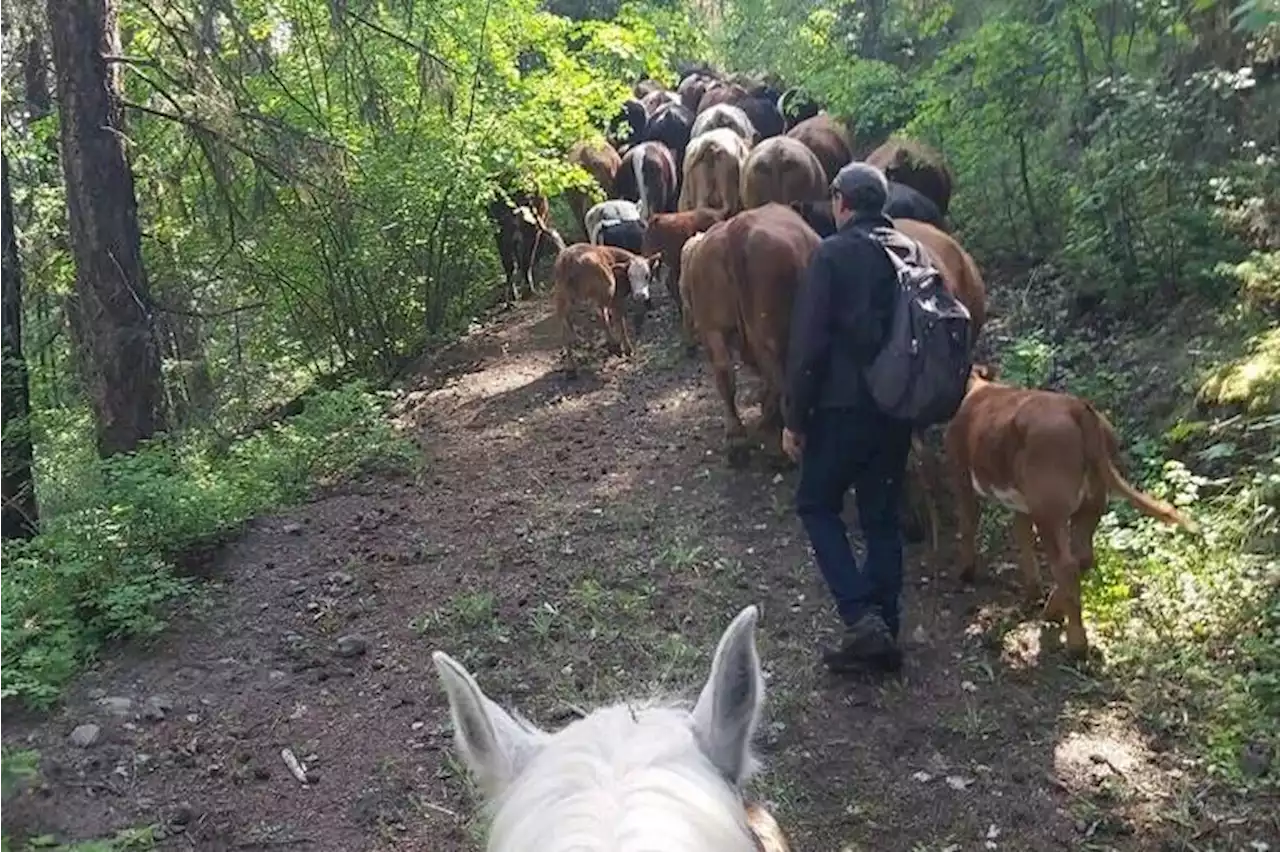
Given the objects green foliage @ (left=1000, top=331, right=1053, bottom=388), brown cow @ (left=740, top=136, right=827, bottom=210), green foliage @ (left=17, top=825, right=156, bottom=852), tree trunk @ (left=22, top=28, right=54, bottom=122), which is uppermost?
tree trunk @ (left=22, top=28, right=54, bottom=122)

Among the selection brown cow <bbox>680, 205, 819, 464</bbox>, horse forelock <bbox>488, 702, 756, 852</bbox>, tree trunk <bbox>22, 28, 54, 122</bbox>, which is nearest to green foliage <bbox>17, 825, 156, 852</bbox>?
horse forelock <bbox>488, 702, 756, 852</bbox>

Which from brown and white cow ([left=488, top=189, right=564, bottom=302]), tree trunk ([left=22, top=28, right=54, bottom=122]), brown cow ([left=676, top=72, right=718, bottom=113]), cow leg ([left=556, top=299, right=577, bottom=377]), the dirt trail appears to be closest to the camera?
the dirt trail

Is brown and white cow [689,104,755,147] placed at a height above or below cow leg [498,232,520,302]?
above

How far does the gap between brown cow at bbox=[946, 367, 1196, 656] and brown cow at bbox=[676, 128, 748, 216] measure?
24.2 feet

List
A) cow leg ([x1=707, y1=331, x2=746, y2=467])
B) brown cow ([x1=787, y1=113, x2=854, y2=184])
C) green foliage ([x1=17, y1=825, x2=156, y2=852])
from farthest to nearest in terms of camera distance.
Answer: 1. brown cow ([x1=787, y1=113, x2=854, y2=184])
2. cow leg ([x1=707, y1=331, x2=746, y2=467])
3. green foliage ([x1=17, y1=825, x2=156, y2=852])

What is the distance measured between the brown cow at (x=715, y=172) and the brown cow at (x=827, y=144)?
712 mm

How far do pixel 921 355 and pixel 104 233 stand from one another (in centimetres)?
561

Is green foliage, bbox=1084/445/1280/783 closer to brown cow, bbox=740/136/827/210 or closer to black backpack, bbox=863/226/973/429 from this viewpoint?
black backpack, bbox=863/226/973/429

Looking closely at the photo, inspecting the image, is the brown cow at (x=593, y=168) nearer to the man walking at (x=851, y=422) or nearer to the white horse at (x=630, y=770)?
the man walking at (x=851, y=422)

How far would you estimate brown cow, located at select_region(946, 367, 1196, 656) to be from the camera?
5.43 m

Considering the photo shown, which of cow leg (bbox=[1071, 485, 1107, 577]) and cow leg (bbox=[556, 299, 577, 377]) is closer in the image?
cow leg (bbox=[1071, 485, 1107, 577])

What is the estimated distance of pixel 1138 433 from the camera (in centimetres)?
746

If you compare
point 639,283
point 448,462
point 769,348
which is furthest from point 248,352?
point 769,348

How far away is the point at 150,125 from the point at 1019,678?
842 cm
